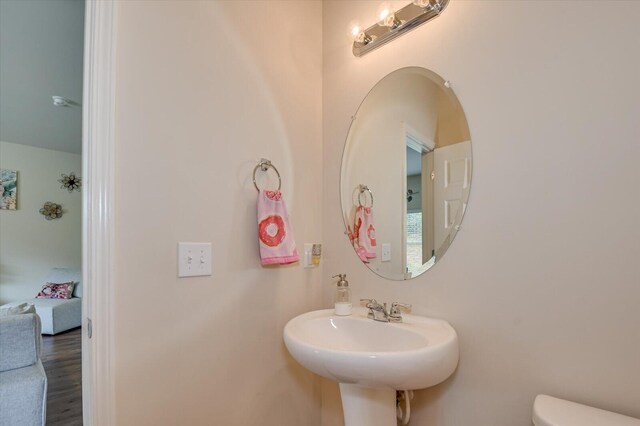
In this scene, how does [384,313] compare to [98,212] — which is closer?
[98,212]

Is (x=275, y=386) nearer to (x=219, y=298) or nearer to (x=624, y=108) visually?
(x=219, y=298)

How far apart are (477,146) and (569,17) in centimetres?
42

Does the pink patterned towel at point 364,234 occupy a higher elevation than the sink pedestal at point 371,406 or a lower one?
higher

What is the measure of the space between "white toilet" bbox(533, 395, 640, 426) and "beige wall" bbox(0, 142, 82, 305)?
5068 mm

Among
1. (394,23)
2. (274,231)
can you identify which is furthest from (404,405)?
(394,23)

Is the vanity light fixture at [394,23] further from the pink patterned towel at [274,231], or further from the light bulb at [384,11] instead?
the pink patterned towel at [274,231]

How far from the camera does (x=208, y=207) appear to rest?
1.11m

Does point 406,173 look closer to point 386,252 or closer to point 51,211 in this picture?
point 386,252

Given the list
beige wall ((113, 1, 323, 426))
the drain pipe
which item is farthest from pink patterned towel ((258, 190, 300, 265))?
the drain pipe

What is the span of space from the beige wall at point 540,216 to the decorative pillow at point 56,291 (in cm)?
498

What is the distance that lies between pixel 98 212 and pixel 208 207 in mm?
326

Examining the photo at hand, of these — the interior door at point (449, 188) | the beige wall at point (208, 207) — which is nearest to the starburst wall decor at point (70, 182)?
the beige wall at point (208, 207)

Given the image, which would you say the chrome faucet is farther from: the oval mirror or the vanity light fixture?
the vanity light fixture

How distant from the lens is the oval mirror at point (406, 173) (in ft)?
3.70
